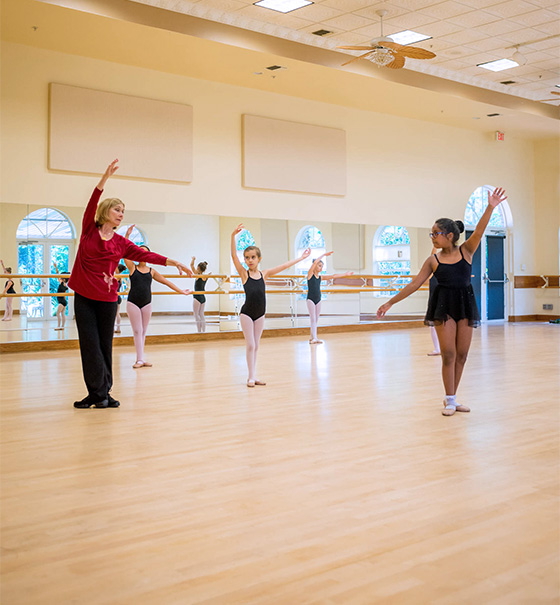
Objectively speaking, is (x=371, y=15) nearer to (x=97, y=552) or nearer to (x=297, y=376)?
(x=297, y=376)

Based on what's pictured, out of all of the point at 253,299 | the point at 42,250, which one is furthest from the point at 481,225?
the point at 42,250

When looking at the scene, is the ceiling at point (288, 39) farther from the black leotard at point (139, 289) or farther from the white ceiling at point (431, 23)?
the black leotard at point (139, 289)

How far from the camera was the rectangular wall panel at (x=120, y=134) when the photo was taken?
10203 millimetres

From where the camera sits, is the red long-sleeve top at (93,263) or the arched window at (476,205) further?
the arched window at (476,205)

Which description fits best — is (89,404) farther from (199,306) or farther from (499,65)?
(499,65)

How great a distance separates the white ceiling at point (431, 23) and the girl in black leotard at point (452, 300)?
575 cm

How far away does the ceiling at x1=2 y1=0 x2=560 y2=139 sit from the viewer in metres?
9.08

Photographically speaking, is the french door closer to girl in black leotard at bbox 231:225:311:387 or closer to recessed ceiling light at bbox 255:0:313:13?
recessed ceiling light at bbox 255:0:313:13

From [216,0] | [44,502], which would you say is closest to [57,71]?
[216,0]

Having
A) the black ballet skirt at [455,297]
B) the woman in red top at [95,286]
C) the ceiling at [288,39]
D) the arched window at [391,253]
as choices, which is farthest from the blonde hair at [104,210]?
the arched window at [391,253]

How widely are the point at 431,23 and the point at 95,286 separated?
7.56m

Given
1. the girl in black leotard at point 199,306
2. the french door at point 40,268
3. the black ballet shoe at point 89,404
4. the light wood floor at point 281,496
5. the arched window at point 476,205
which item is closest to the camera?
the light wood floor at point 281,496

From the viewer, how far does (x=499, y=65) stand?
12.6 m

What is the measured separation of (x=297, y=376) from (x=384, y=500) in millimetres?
4122
